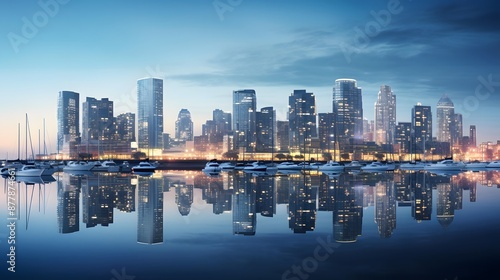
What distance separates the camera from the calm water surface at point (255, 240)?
677 inches

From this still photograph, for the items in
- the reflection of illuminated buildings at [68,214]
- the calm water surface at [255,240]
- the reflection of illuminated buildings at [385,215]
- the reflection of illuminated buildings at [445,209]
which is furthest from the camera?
the reflection of illuminated buildings at [445,209]

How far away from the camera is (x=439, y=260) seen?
18.7m

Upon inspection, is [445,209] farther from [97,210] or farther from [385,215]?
[97,210]

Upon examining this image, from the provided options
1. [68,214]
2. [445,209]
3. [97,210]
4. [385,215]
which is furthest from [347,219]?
[68,214]

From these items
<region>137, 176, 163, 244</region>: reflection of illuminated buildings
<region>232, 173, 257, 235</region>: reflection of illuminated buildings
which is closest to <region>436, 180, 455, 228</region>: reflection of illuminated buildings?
<region>232, 173, 257, 235</region>: reflection of illuminated buildings

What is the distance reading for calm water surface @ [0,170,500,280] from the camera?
17.2m

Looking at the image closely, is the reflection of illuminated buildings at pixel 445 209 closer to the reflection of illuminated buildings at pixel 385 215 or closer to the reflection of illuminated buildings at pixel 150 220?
the reflection of illuminated buildings at pixel 385 215

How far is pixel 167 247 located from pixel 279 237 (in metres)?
5.81

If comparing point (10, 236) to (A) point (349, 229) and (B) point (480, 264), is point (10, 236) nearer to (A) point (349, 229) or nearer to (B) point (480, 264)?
(A) point (349, 229)

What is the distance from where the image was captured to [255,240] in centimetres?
2384

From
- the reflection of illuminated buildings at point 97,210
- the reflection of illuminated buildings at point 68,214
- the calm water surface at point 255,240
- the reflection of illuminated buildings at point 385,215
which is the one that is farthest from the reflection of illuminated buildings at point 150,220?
the reflection of illuminated buildings at point 385,215

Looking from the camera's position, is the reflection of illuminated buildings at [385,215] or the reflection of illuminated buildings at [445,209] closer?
the reflection of illuminated buildings at [385,215]

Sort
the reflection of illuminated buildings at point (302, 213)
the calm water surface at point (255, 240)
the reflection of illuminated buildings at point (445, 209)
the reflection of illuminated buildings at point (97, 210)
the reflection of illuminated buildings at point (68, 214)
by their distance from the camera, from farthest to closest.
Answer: the reflection of illuminated buildings at point (97, 210), the reflection of illuminated buildings at point (445, 209), the reflection of illuminated buildings at point (68, 214), the reflection of illuminated buildings at point (302, 213), the calm water surface at point (255, 240)

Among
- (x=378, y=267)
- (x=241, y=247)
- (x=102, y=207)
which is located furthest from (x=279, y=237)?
(x=102, y=207)
